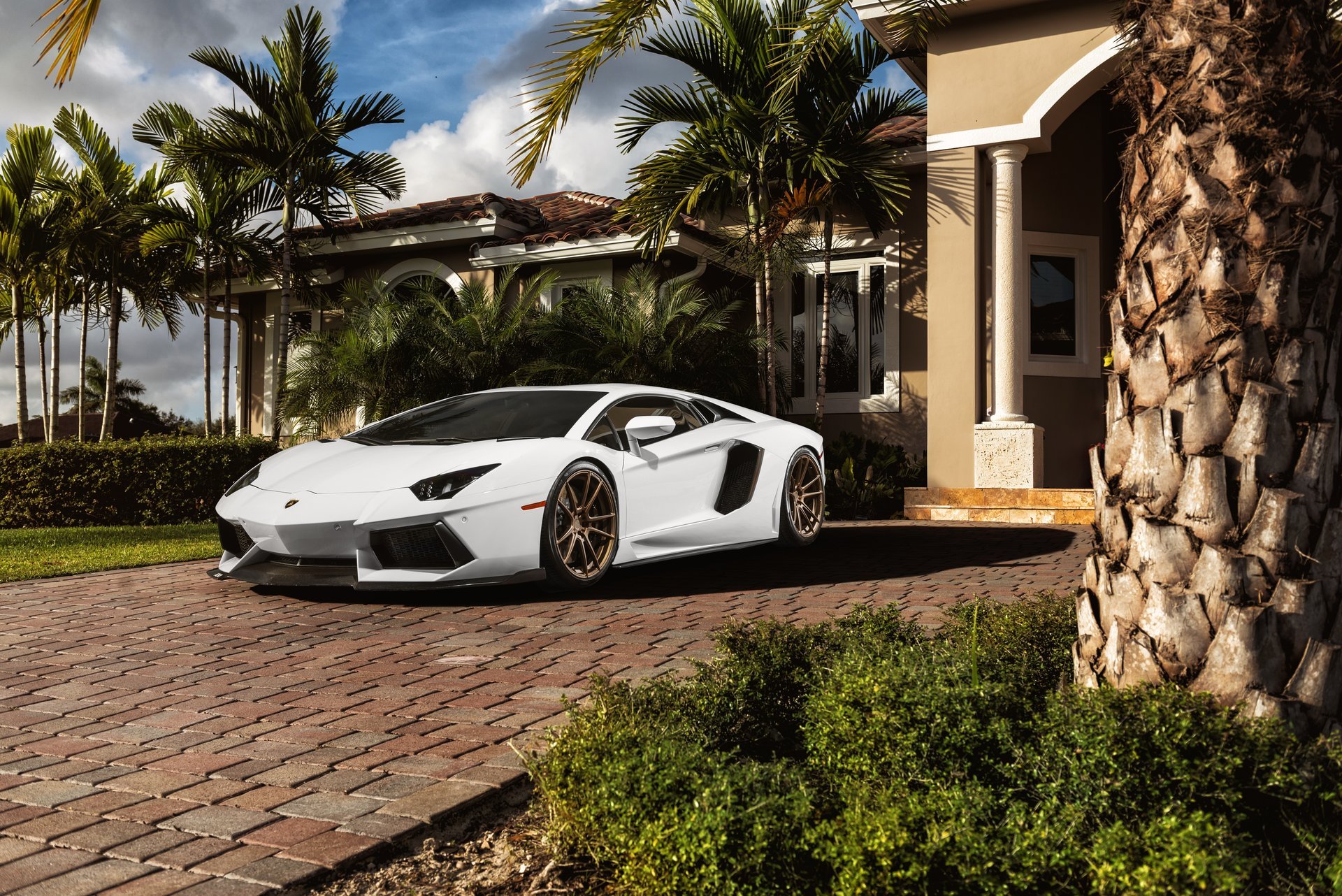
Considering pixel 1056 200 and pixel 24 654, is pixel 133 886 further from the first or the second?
pixel 1056 200

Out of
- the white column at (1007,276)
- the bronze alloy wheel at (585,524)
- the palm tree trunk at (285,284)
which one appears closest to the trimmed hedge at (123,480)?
the palm tree trunk at (285,284)

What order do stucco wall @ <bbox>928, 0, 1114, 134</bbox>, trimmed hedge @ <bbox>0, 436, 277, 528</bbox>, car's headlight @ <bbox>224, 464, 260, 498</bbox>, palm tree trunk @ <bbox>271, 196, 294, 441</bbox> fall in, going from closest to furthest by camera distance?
car's headlight @ <bbox>224, 464, 260, 498</bbox> < stucco wall @ <bbox>928, 0, 1114, 134</bbox> < trimmed hedge @ <bbox>0, 436, 277, 528</bbox> < palm tree trunk @ <bbox>271, 196, 294, 441</bbox>

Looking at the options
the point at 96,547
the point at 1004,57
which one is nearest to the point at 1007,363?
the point at 1004,57

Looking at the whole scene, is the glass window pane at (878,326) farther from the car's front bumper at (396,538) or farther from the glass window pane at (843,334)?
the car's front bumper at (396,538)

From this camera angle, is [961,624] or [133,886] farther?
[961,624]

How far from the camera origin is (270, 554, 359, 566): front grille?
5797mm

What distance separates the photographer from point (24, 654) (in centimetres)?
479

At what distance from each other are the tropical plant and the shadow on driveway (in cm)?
302

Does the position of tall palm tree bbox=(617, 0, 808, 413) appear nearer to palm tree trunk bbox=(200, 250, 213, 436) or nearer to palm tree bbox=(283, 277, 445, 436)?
palm tree bbox=(283, 277, 445, 436)

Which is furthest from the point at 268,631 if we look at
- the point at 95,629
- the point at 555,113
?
the point at 555,113

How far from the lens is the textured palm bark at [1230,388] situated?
2512 mm

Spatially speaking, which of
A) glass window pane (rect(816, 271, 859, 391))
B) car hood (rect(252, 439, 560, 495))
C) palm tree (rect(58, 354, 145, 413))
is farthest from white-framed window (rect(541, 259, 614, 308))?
palm tree (rect(58, 354, 145, 413))

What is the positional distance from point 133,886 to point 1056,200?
45.1 ft

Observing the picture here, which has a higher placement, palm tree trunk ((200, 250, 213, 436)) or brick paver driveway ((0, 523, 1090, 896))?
palm tree trunk ((200, 250, 213, 436))
